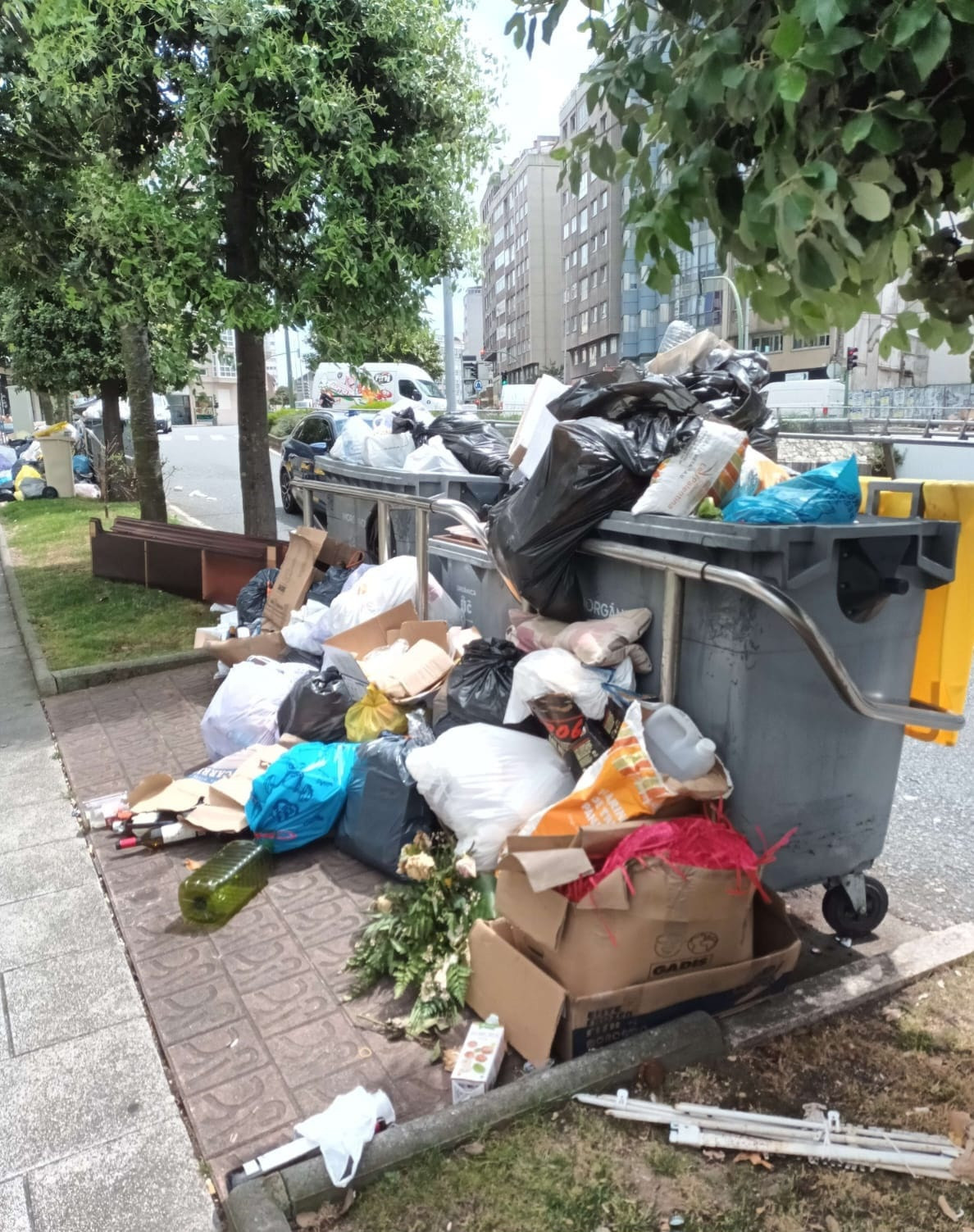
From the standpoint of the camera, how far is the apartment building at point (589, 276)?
209 feet

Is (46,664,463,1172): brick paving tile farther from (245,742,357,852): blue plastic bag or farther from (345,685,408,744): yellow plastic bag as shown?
(345,685,408,744): yellow plastic bag

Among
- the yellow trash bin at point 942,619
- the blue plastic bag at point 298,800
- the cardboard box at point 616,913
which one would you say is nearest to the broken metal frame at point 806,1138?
the cardboard box at point 616,913

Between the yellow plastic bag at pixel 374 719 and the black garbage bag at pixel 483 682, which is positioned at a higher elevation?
the black garbage bag at pixel 483 682

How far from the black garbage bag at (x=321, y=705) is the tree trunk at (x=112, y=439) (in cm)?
1182

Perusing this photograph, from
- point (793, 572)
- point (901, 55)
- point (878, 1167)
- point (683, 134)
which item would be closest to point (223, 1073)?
point (878, 1167)

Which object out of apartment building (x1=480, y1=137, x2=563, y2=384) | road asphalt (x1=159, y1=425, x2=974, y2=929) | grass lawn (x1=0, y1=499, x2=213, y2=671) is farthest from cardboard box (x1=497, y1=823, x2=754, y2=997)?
apartment building (x1=480, y1=137, x2=563, y2=384)

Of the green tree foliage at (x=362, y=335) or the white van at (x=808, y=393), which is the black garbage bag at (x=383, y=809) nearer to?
the green tree foliage at (x=362, y=335)

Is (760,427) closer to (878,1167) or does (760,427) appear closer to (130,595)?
(878,1167)

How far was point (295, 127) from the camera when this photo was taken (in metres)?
5.82

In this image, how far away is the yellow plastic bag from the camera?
3.90 meters

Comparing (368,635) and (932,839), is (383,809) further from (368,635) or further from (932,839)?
(932,839)

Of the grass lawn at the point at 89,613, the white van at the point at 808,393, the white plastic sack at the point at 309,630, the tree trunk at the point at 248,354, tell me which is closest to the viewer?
the white plastic sack at the point at 309,630

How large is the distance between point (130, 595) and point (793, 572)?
6662 millimetres

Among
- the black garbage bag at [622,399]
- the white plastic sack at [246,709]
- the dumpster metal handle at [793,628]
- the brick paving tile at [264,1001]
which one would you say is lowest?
the brick paving tile at [264,1001]
